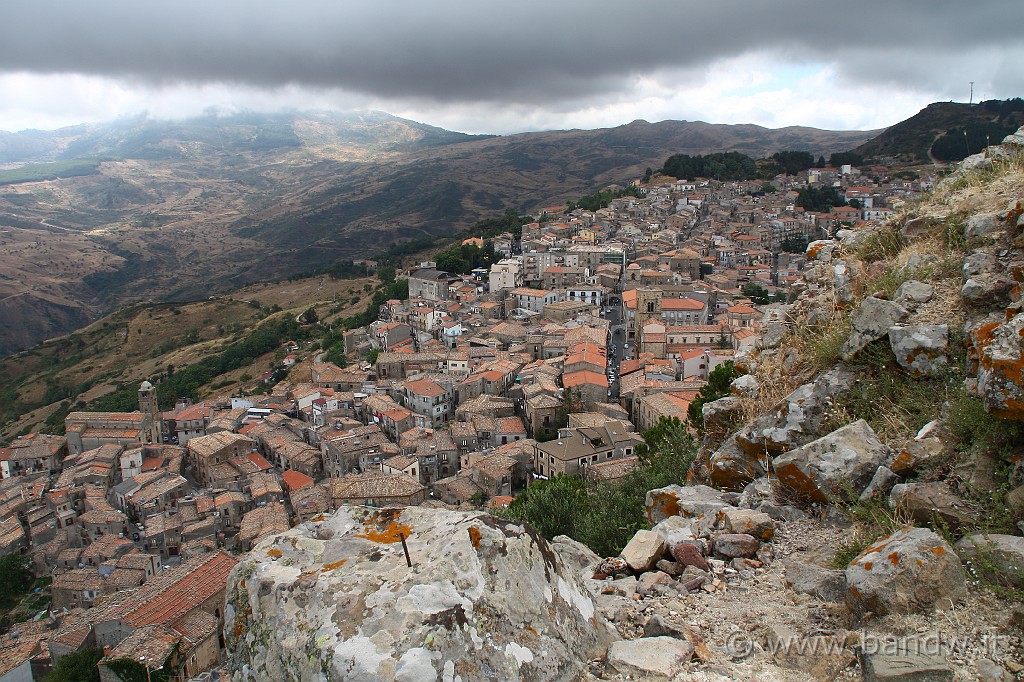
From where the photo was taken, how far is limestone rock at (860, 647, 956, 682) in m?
2.64

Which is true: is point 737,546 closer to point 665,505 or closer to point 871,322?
point 665,505

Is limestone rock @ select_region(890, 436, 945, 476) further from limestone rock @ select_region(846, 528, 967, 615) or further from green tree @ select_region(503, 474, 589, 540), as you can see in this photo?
green tree @ select_region(503, 474, 589, 540)

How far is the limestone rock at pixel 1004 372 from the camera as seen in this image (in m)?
3.66

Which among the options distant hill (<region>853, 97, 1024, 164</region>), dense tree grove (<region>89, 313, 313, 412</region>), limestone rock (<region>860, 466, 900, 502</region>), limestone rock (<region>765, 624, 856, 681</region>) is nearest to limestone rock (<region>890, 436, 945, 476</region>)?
limestone rock (<region>860, 466, 900, 502</region>)

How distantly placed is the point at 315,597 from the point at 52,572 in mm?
37806

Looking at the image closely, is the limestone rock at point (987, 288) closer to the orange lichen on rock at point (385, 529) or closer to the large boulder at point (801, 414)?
the large boulder at point (801, 414)

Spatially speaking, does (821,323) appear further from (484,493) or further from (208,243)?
(208,243)

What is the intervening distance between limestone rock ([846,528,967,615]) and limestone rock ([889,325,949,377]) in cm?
222

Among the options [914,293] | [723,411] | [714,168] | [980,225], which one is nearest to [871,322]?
[914,293]

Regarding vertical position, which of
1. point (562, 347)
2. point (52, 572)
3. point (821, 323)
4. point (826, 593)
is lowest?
point (52, 572)

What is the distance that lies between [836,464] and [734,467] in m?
1.81

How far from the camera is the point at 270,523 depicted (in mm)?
29750

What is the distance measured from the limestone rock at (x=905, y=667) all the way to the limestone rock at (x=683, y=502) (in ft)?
8.29

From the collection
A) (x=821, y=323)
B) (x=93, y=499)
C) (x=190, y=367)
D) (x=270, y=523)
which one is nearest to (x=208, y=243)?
(x=190, y=367)
